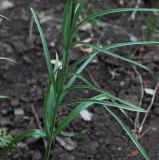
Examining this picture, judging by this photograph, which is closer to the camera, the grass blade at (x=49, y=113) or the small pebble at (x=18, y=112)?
the grass blade at (x=49, y=113)

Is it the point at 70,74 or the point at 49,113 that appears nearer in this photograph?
the point at 70,74

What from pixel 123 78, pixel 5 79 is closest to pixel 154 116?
pixel 123 78

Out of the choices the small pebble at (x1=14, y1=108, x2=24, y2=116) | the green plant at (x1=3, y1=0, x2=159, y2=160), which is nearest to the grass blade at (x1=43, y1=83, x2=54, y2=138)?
the green plant at (x1=3, y1=0, x2=159, y2=160)

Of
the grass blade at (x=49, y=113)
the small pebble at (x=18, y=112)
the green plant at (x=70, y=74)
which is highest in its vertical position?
the green plant at (x=70, y=74)

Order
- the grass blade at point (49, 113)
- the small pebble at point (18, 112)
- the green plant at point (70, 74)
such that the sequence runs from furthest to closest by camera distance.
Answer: the small pebble at point (18, 112) < the grass blade at point (49, 113) < the green plant at point (70, 74)

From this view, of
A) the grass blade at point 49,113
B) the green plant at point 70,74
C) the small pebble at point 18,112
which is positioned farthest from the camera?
the small pebble at point 18,112

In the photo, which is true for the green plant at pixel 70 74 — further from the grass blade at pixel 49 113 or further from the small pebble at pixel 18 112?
the small pebble at pixel 18 112

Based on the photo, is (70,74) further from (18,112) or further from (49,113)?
(18,112)

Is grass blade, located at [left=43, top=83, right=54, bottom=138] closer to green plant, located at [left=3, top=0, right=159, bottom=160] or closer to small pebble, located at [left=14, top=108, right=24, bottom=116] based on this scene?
green plant, located at [left=3, top=0, right=159, bottom=160]

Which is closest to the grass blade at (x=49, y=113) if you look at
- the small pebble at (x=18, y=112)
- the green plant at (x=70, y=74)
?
the green plant at (x=70, y=74)

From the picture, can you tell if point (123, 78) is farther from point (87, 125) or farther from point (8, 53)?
point (8, 53)

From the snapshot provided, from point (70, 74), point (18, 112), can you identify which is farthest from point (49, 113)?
point (18, 112)
